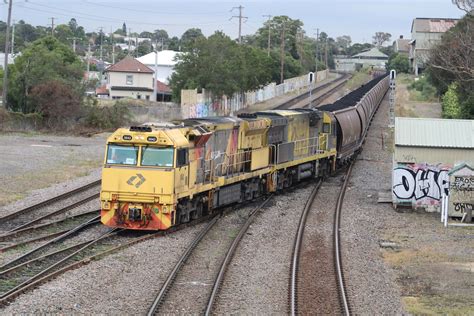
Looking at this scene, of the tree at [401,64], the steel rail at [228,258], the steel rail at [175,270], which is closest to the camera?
the steel rail at [175,270]

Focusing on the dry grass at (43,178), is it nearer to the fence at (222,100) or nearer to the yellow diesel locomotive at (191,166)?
the yellow diesel locomotive at (191,166)

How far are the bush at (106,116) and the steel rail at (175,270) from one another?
39.5m

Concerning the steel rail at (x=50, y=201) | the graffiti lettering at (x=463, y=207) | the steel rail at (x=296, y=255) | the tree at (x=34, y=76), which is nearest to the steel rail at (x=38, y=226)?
the steel rail at (x=50, y=201)

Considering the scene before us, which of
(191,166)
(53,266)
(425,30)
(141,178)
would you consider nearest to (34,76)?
(191,166)

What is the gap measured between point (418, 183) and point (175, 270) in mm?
13992

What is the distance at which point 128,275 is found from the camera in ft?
55.1

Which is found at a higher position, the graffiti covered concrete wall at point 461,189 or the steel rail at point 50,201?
the graffiti covered concrete wall at point 461,189

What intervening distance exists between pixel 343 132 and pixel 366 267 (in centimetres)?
2039

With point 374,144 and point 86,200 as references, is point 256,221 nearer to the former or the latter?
point 86,200

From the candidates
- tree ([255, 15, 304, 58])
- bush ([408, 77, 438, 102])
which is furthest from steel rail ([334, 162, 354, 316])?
tree ([255, 15, 304, 58])

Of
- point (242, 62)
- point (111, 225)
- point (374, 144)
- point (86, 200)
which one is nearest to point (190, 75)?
point (242, 62)

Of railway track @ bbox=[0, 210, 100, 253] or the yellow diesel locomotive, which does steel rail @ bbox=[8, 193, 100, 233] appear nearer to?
railway track @ bbox=[0, 210, 100, 253]

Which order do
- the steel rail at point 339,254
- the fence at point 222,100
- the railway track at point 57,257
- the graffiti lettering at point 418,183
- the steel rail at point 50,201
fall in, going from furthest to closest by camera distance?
the fence at point 222,100 → the graffiti lettering at point 418,183 → the steel rail at point 50,201 → the railway track at point 57,257 → the steel rail at point 339,254

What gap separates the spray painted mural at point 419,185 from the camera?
2833cm
